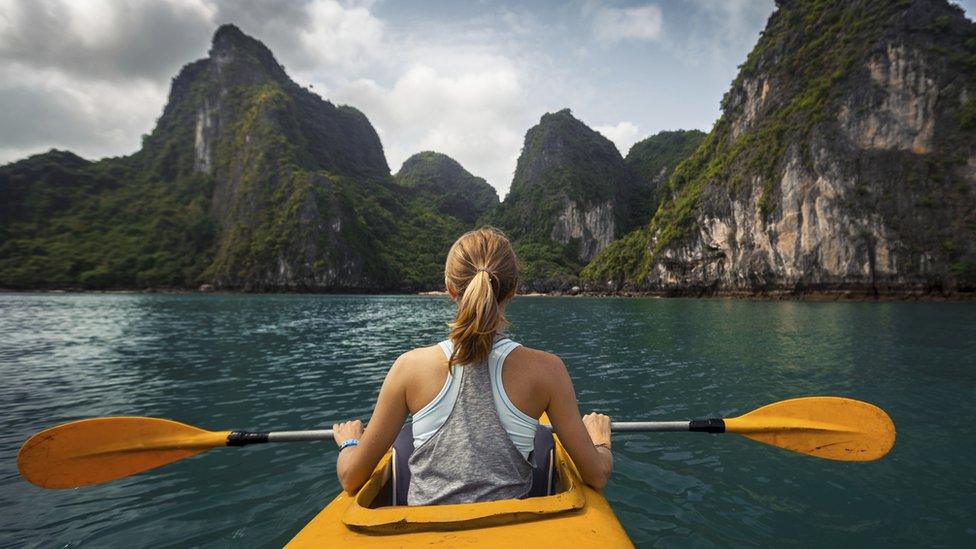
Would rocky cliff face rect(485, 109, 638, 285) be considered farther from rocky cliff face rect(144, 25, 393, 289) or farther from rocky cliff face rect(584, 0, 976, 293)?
rocky cliff face rect(584, 0, 976, 293)

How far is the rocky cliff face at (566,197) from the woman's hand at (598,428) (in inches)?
4883

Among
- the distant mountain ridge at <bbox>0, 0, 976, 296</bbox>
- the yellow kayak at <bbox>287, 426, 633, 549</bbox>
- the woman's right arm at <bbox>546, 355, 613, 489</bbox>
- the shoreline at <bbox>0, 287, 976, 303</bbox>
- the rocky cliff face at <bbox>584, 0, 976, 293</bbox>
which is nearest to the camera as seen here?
the yellow kayak at <bbox>287, 426, 633, 549</bbox>

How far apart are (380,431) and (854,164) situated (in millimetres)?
70689

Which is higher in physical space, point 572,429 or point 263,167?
point 263,167

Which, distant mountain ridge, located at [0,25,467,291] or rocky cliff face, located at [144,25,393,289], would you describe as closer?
distant mountain ridge, located at [0,25,467,291]

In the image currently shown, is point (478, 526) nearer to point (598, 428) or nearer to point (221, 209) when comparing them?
point (598, 428)

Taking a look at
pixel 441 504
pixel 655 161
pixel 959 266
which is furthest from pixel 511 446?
pixel 655 161

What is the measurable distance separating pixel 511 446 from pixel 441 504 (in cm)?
44

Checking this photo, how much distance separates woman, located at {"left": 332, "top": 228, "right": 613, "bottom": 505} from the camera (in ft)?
6.27

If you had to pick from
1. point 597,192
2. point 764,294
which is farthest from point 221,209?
point 764,294

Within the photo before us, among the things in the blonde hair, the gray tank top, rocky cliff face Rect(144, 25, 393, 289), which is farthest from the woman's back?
rocky cliff face Rect(144, 25, 393, 289)

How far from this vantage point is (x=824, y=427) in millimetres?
3926

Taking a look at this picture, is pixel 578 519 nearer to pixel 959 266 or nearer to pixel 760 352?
pixel 760 352

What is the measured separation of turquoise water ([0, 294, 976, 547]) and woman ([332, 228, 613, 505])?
2.51 metres
